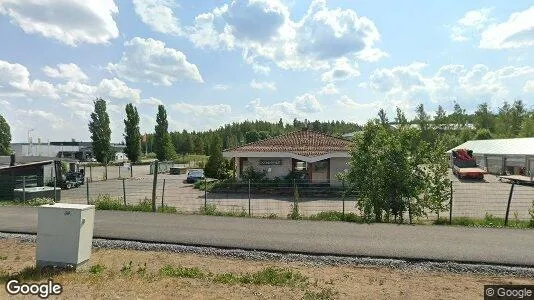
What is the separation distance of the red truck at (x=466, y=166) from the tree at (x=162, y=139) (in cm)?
5117

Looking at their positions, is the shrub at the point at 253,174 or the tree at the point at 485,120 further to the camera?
the tree at the point at 485,120

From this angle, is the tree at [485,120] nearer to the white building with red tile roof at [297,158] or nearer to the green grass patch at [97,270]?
the white building with red tile roof at [297,158]

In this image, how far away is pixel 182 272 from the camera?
7.63 metres

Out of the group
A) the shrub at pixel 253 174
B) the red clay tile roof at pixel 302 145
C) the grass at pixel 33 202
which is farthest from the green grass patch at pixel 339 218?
the shrub at pixel 253 174

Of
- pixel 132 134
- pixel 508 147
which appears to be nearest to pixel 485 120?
pixel 508 147

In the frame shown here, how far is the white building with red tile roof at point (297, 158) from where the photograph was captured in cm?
2953

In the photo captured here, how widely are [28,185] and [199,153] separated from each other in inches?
3238

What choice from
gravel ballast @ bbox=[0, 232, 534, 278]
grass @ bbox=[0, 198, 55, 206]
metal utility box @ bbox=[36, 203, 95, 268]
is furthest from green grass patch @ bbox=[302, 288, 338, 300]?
grass @ bbox=[0, 198, 55, 206]

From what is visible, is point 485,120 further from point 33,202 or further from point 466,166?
point 33,202

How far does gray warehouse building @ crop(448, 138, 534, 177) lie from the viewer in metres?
37.3

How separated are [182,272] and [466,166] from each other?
41.5m

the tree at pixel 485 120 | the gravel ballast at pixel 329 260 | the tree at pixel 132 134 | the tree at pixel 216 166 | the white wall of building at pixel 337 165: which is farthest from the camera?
the tree at pixel 485 120

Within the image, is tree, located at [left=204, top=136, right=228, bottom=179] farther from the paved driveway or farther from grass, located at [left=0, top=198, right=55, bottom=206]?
the paved driveway

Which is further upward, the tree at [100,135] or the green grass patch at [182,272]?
the tree at [100,135]
